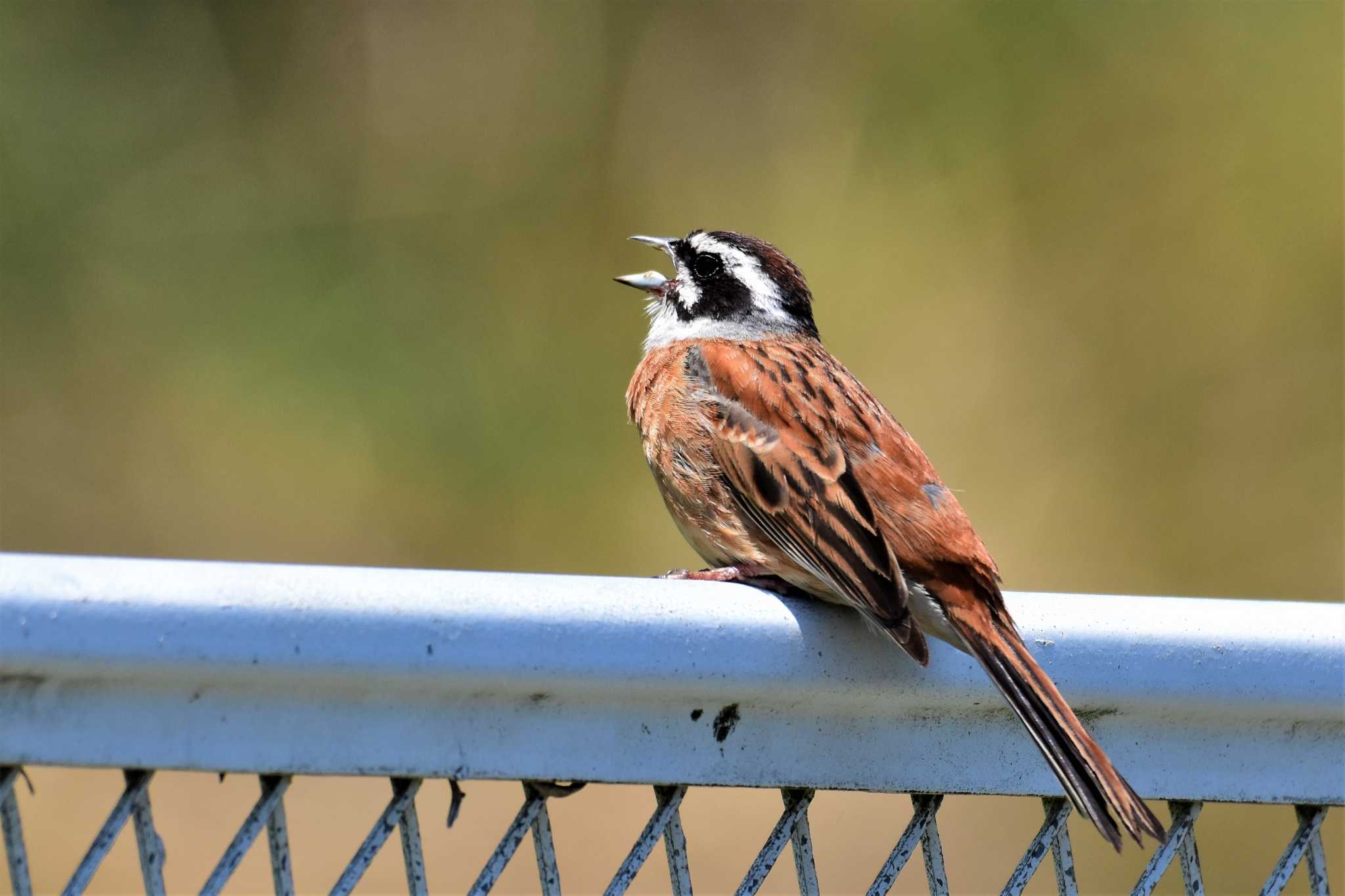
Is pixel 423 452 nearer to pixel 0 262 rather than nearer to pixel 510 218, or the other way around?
pixel 510 218

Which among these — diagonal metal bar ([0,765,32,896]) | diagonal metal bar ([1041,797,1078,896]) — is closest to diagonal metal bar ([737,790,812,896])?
diagonal metal bar ([1041,797,1078,896])

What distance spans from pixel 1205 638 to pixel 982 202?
449cm

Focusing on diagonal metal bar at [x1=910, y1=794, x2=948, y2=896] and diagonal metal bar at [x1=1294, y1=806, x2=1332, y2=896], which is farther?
diagonal metal bar at [x1=1294, y1=806, x2=1332, y2=896]

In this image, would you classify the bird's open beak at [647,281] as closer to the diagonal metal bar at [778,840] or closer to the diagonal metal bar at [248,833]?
the diagonal metal bar at [778,840]

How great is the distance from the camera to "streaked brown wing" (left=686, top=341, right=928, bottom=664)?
278cm

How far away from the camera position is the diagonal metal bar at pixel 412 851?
1.66 metres

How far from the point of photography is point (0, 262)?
18.3 feet

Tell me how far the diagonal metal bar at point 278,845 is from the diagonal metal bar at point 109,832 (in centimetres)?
12

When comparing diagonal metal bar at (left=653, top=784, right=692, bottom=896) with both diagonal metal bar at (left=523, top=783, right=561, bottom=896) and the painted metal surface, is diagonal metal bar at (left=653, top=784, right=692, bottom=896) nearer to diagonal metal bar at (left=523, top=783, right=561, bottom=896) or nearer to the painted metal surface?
the painted metal surface

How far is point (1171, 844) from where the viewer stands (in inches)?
82.2

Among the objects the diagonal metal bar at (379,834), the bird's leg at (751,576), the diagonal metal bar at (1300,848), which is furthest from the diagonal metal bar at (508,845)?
the bird's leg at (751,576)

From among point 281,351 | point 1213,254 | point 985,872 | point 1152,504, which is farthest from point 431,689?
point 1213,254

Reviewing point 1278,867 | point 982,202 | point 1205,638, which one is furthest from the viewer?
point 982,202

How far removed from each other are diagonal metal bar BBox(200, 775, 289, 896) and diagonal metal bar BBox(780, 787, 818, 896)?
2.09 ft
